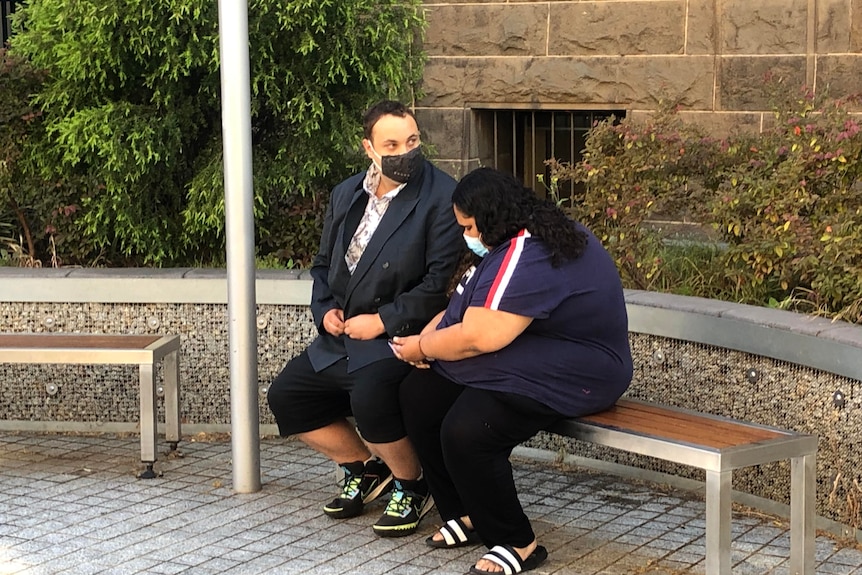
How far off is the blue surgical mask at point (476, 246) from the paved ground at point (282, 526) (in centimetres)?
108

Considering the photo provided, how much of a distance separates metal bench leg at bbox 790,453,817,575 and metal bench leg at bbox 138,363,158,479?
2.70m

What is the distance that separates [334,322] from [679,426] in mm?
1408

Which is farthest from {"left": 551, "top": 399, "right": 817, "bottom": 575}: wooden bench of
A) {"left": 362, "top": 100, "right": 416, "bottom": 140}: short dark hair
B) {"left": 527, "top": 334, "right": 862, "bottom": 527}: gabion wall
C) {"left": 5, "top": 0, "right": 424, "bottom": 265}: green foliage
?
{"left": 5, "top": 0, "right": 424, "bottom": 265}: green foliage

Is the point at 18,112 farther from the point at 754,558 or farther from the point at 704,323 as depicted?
the point at 754,558

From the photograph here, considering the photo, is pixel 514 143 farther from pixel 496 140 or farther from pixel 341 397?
pixel 341 397

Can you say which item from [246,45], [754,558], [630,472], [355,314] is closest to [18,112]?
[246,45]

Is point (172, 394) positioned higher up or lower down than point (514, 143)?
lower down

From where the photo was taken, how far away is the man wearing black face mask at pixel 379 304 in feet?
16.4

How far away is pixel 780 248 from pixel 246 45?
2.33m

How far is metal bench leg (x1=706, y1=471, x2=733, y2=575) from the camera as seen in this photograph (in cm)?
416

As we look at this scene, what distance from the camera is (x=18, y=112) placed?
7090mm

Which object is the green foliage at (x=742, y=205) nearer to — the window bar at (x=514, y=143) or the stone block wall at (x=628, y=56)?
the stone block wall at (x=628, y=56)

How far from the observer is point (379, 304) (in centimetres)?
509

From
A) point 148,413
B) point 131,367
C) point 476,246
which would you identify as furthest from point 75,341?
point 476,246
